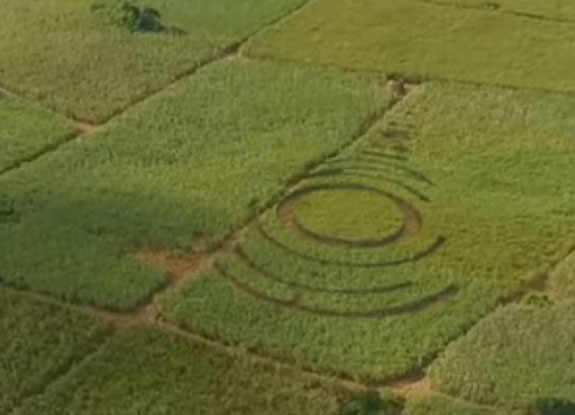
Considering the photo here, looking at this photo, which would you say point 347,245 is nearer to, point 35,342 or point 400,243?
point 400,243

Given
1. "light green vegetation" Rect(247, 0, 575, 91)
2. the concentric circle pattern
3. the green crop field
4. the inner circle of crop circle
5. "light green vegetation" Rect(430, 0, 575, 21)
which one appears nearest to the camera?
the green crop field

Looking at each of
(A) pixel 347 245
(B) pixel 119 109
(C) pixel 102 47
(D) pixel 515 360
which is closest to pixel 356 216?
(A) pixel 347 245

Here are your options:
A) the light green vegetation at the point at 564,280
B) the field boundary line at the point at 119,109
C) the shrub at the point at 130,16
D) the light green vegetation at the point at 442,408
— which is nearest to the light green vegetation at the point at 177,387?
the light green vegetation at the point at 442,408

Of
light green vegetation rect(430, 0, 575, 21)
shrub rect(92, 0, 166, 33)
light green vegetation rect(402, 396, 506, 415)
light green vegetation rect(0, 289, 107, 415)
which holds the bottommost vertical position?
light green vegetation rect(0, 289, 107, 415)

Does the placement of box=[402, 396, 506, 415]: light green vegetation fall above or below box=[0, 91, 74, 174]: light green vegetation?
above

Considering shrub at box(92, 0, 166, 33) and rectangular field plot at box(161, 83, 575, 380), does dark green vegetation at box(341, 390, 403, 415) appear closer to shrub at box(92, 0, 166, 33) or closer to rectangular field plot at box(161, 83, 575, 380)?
rectangular field plot at box(161, 83, 575, 380)

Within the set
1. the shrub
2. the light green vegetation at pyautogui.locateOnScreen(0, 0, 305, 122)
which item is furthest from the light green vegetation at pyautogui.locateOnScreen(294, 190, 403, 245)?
the shrub

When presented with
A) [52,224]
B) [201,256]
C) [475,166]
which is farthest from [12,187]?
[475,166]

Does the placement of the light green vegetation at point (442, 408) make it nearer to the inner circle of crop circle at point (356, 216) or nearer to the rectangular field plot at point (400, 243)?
the rectangular field plot at point (400, 243)
